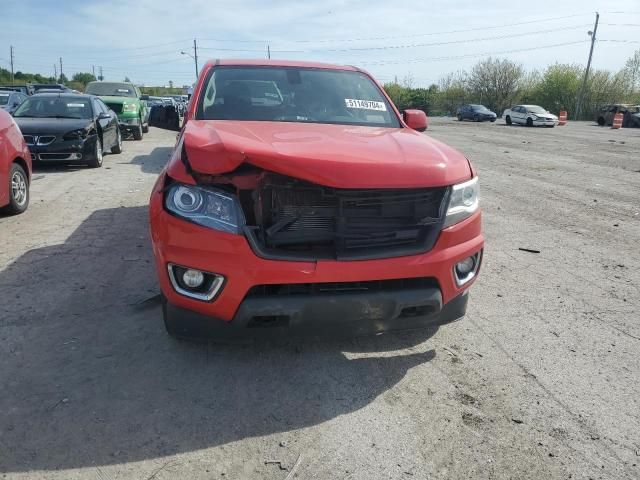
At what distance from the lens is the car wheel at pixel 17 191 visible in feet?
20.7

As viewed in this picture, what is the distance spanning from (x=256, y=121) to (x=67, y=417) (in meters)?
2.31

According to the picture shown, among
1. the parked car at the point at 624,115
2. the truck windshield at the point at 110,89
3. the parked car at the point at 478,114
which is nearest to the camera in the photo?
the truck windshield at the point at 110,89

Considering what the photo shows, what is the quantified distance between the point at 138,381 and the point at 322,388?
3.34ft

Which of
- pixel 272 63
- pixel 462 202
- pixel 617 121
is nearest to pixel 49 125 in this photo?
pixel 272 63

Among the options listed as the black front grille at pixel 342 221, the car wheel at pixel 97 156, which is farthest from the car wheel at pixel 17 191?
the black front grille at pixel 342 221

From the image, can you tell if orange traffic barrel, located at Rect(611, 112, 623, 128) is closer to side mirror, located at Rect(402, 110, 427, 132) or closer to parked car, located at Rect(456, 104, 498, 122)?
parked car, located at Rect(456, 104, 498, 122)

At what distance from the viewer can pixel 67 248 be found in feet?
17.1

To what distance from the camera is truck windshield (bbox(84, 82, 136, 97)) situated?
1844 cm

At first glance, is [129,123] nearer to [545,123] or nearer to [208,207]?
[208,207]

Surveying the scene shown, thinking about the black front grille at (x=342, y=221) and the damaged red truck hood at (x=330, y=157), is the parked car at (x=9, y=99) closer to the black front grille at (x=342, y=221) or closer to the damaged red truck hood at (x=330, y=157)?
the damaged red truck hood at (x=330, y=157)

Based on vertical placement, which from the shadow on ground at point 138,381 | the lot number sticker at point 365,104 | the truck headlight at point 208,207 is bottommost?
the shadow on ground at point 138,381

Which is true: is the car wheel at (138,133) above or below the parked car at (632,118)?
below

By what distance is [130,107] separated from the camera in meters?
16.9

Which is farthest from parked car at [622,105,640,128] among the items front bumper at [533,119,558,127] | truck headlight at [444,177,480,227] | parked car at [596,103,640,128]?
truck headlight at [444,177,480,227]
